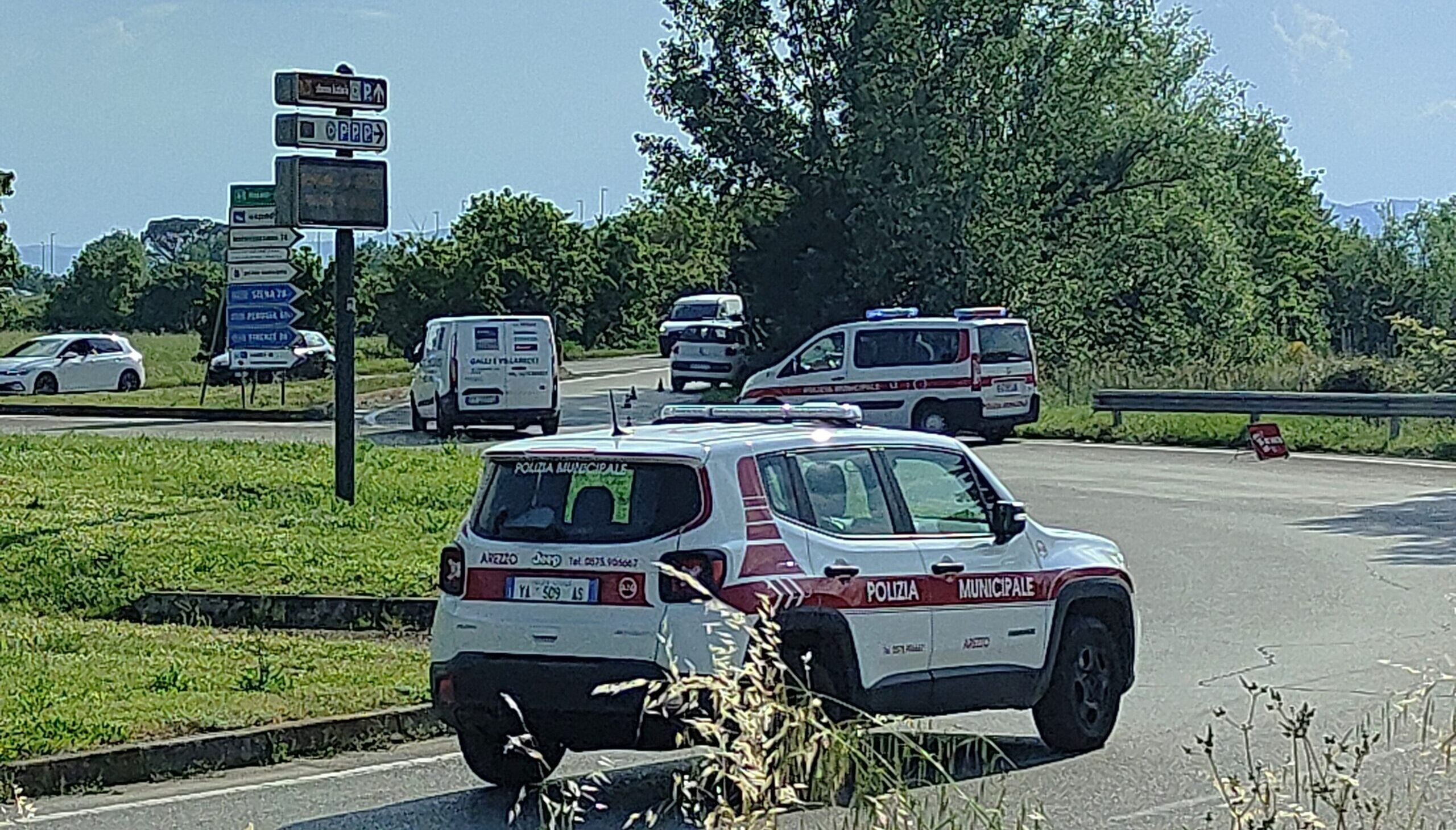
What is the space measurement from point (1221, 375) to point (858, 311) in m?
9.26

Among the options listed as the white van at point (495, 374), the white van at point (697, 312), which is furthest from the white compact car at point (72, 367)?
the white van at point (697, 312)

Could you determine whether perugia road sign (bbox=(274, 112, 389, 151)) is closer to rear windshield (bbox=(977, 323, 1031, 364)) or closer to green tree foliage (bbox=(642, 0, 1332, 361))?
rear windshield (bbox=(977, 323, 1031, 364))

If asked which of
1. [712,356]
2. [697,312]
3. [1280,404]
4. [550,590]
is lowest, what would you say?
[550,590]

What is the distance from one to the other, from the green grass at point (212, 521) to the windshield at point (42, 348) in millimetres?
21377

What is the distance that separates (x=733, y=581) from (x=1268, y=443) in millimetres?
22093

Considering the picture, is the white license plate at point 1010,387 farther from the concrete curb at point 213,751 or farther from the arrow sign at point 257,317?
the concrete curb at point 213,751

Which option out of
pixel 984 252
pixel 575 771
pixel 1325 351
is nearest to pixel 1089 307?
pixel 984 252

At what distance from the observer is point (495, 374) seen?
31.8 metres

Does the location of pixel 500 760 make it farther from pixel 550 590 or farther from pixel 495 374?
pixel 495 374

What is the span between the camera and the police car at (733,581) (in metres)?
8.04

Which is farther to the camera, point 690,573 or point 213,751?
point 213,751

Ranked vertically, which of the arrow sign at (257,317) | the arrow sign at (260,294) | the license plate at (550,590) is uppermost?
the arrow sign at (260,294)

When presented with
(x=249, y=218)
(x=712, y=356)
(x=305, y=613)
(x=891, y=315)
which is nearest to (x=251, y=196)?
(x=249, y=218)

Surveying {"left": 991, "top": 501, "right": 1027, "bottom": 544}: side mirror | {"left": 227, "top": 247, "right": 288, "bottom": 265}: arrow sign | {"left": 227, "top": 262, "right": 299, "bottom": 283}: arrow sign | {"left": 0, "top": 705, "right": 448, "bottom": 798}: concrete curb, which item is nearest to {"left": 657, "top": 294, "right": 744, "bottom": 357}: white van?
{"left": 227, "top": 262, "right": 299, "bottom": 283}: arrow sign
